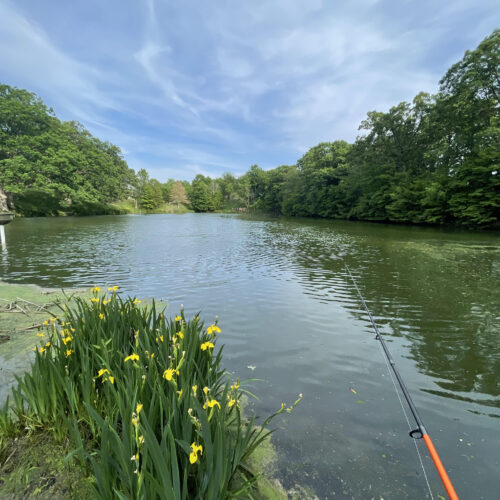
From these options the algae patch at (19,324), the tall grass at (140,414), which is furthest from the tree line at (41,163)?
the tall grass at (140,414)

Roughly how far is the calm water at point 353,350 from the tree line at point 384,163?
769 inches

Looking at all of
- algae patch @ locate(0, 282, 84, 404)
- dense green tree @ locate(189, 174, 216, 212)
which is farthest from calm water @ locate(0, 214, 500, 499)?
dense green tree @ locate(189, 174, 216, 212)

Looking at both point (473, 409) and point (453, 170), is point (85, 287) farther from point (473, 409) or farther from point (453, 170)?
point (453, 170)

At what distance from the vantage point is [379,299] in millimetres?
6789

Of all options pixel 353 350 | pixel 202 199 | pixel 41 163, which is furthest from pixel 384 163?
pixel 202 199

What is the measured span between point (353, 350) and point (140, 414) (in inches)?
141

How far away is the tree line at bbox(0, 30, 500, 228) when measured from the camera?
78.4 ft

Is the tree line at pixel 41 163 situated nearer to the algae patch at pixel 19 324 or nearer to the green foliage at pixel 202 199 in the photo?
the algae patch at pixel 19 324

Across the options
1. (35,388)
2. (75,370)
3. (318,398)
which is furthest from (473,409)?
(35,388)

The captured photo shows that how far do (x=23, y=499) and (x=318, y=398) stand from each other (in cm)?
258

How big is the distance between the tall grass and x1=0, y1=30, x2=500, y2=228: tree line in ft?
93.7

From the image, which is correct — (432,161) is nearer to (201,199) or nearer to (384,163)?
(384,163)

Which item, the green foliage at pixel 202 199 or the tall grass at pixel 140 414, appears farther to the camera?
the green foliage at pixel 202 199

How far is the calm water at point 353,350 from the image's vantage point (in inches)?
87.8
